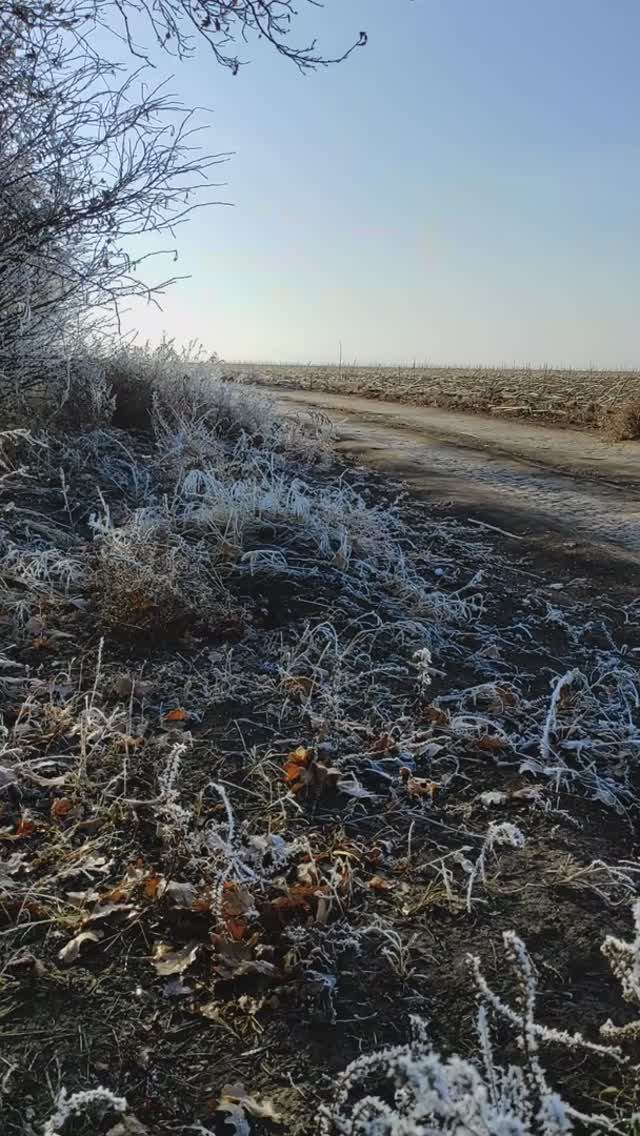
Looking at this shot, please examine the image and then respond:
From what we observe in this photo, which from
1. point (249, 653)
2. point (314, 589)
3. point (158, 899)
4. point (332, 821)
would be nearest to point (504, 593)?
point (314, 589)

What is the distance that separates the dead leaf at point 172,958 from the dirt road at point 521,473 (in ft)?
12.6

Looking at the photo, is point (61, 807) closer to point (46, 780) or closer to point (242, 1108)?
point (46, 780)

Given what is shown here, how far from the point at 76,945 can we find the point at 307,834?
2.65ft

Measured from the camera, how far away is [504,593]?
502 cm

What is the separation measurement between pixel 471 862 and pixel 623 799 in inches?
30.1

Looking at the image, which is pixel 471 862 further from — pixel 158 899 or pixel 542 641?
pixel 542 641

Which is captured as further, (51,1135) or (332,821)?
(332,821)

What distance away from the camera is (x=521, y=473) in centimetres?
778

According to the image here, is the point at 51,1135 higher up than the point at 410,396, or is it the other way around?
the point at 410,396

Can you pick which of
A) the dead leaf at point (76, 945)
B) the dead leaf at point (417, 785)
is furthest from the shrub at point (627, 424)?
the dead leaf at point (76, 945)

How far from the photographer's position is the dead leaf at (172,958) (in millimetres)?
2240

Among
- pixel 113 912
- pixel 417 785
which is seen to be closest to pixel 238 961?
pixel 113 912

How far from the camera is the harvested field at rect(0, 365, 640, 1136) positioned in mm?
1924

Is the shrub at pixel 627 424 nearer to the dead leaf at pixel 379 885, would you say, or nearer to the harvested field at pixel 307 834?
the harvested field at pixel 307 834
